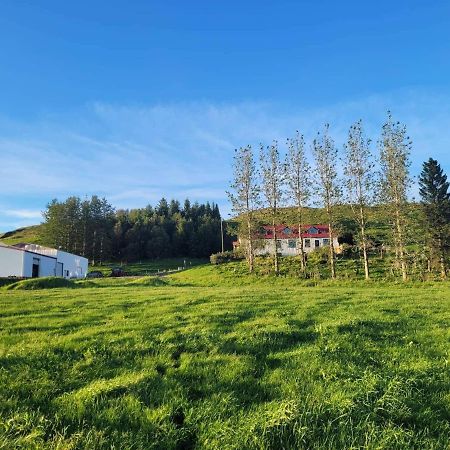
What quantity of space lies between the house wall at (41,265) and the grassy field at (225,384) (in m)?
51.9

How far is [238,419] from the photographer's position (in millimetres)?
4801

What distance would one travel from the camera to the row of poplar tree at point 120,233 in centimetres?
11285

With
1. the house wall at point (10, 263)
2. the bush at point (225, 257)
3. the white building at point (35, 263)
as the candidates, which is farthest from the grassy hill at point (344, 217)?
the house wall at point (10, 263)

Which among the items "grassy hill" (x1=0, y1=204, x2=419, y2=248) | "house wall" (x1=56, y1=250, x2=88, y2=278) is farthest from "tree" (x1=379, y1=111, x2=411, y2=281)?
"house wall" (x1=56, y1=250, x2=88, y2=278)

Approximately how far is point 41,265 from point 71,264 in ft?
47.1

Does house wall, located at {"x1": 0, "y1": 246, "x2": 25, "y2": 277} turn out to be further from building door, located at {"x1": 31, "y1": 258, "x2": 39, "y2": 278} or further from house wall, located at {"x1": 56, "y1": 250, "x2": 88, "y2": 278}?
house wall, located at {"x1": 56, "y1": 250, "x2": 88, "y2": 278}

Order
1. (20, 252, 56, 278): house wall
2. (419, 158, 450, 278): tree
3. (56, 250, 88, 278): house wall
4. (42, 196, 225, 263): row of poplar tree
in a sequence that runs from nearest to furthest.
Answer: (419, 158, 450, 278): tree → (20, 252, 56, 278): house wall → (56, 250, 88, 278): house wall → (42, 196, 225, 263): row of poplar tree

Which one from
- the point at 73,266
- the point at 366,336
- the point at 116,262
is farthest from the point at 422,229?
the point at 116,262

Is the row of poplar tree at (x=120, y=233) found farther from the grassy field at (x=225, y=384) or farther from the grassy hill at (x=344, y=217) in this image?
the grassy field at (x=225, y=384)

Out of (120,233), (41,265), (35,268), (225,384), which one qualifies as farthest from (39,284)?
(120,233)

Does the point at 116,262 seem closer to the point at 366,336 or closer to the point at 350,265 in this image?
the point at 350,265

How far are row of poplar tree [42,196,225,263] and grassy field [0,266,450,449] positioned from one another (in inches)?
4302

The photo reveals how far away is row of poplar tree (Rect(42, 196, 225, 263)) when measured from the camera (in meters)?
113

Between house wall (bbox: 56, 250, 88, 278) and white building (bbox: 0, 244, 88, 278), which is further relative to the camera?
house wall (bbox: 56, 250, 88, 278)
